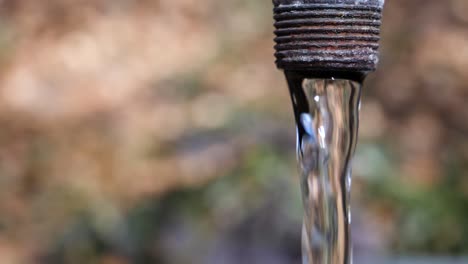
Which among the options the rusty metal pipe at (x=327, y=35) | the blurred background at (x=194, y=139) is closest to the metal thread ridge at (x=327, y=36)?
the rusty metal pipe at (x=327, y=35)

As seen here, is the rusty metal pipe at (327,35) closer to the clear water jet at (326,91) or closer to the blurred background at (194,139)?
the clear water jet at (326,91)

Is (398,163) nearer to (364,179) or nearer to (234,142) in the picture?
(364,179)

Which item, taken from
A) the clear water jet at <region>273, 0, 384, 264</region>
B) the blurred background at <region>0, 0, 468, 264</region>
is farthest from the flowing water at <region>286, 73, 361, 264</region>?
the blurred background at <region>0, 0, 468, 264</region>

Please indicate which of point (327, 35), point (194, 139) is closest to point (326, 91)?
point (327, 35)

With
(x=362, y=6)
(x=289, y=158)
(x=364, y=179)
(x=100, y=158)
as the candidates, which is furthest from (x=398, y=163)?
(x=362, y=6)

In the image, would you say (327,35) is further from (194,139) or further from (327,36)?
(194,139)

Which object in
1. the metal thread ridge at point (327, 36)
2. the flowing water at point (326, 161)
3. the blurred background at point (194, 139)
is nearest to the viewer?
the metal thread ridge at point (327, 36)
